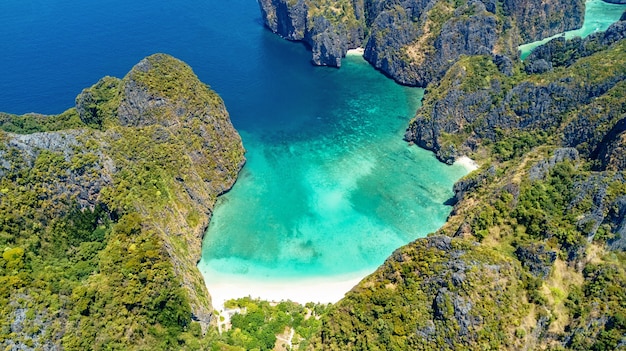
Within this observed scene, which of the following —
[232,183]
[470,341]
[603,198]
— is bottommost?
[470,341]

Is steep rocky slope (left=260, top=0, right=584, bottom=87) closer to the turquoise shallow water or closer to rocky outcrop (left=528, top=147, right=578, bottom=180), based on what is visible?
the turquoise shallow water

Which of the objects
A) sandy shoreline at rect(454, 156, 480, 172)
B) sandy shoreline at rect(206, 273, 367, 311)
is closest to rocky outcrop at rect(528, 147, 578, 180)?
sandy shoreline at rect(454, 156, 480, 172)

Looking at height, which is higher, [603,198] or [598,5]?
[598,5]

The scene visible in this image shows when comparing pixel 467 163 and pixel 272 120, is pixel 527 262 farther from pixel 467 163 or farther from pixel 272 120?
pixel 272 120

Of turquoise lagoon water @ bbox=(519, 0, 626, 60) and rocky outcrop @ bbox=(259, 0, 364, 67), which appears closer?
rocky outcrop @ bbox=(259, 0, 364, 67)

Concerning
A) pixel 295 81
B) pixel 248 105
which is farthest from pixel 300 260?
pixel 295 81

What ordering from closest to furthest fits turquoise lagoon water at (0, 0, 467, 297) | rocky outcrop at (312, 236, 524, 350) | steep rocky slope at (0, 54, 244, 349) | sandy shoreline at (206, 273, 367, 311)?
rocky outcrop at (312, 236, 524, 350) → steep rocky slope at (0, 54, 244, 349) → sandy shoreline at (206, 273, 367, 311) → turquoise lagoon water at (0, 0, 467, 297)

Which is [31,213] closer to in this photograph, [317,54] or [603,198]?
[603,198]
